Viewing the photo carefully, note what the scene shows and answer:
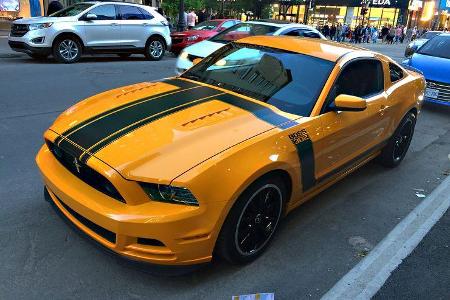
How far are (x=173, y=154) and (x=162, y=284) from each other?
0.91 m

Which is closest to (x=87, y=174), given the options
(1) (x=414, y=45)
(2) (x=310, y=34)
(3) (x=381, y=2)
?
(2) (x=310, y=34)

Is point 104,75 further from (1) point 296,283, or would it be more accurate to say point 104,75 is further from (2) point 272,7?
(2) point 272,7

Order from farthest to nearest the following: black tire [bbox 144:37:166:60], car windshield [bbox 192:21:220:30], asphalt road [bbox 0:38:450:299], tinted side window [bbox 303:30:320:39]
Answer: car windshield [bbox 192:21:220:30] → black tire [bbox 144:37:166:60] → tinted side window [bbox 303:30:320:39] → asphalt road [bbox 0:38:450:299]

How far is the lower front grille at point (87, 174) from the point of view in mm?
2842

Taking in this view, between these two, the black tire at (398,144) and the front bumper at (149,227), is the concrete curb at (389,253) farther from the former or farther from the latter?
the front bumper at (149,227)

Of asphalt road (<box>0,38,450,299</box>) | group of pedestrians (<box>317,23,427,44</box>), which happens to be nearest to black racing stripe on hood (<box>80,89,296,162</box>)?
asphalt road (<box>0,38,450,299</box>)

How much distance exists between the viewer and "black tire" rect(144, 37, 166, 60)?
1387 centimetres

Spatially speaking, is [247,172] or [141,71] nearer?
[247,172]

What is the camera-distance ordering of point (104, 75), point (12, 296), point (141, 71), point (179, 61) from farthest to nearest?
point (141, 71)
point (104, 75)
point (179, 61)
point (12, 296)

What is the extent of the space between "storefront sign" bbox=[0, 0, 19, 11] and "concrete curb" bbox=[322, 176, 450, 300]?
18.6m

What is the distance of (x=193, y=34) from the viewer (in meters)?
14.7

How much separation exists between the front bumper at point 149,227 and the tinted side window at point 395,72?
325cm

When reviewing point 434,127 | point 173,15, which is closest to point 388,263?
point 434,127

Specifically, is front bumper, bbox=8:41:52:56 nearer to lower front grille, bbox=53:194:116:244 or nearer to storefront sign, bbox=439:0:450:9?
lower front grille, bbox=53:194:116:244
